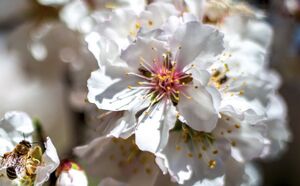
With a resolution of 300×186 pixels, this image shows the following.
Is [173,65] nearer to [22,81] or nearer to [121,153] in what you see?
[121,153]

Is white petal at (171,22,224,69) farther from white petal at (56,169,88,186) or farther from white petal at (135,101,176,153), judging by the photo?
white petal at (56,169,88,186)

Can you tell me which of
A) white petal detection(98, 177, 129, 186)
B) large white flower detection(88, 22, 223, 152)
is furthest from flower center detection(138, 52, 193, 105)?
white petal detection(98, 177, 129, 186)

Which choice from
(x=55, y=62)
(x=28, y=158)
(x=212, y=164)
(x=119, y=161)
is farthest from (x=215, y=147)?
(x=55, y=62)

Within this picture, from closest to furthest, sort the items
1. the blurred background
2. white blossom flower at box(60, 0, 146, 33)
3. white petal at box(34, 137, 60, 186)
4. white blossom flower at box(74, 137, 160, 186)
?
white petal at box(34, 137, 60, 186)
white blossom flower at box(74, 137, 160, 186)
white blossom flower at box(60, 0, 146, 33)
the blurred background

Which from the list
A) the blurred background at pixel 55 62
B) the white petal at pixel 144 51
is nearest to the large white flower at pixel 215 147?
the white petal at pixel 144 51

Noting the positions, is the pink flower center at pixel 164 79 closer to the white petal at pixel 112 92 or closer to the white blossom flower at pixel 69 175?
the white petal at pixel 112 92

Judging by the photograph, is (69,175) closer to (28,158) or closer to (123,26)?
(28,158)
